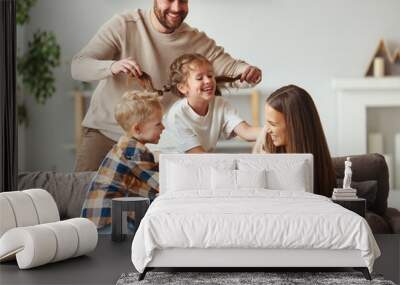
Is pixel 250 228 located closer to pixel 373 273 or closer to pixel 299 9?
pixel 373 273

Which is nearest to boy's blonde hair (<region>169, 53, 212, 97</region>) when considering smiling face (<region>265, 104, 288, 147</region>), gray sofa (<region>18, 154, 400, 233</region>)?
smiling face (<region>265, 104, 288, 147</region>)

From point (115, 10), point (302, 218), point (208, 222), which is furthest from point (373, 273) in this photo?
point (115, 10)

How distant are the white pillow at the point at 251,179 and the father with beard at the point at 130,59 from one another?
1.43 metres

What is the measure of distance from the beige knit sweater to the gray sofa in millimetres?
678

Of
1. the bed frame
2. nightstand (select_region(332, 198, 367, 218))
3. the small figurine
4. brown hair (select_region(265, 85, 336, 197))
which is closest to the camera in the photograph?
the bed frame

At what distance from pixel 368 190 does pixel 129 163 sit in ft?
8.51

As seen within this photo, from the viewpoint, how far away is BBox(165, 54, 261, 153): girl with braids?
8.47 meters

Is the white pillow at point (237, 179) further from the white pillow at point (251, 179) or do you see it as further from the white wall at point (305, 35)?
the white wall at point (305, 35)

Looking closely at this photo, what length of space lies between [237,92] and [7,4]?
2641mm

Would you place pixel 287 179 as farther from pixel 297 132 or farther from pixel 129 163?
pixel 129 163

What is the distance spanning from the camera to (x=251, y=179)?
7.43 meters

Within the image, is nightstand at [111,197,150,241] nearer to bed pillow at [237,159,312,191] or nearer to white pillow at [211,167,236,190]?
white pillow at [211,167,236,190]

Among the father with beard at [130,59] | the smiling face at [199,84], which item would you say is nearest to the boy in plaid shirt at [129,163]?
the father with beard at [130,59]

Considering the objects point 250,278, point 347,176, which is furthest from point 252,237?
point 347,176
